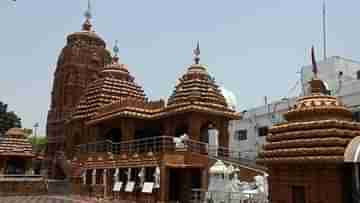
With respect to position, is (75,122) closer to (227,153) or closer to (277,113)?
(227,153)

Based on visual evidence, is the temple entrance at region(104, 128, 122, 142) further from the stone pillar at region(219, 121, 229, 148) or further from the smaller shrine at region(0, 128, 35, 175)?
the smaller shrine at region(0, 128, 35, 175)

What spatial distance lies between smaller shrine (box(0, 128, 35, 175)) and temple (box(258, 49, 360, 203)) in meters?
31.4

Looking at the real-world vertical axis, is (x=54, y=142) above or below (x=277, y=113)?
below

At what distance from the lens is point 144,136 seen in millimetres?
29922

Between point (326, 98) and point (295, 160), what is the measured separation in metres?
2.27

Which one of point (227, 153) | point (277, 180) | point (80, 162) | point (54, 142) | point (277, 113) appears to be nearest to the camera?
point (277, 180)

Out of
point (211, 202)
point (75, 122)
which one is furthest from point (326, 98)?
point (75, 122)

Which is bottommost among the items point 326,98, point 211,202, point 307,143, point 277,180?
point 211,202

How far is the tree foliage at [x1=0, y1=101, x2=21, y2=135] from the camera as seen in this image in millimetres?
55656

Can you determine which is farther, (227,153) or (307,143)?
(227,153)

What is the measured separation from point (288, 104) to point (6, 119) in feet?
129

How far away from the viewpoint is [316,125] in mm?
11680

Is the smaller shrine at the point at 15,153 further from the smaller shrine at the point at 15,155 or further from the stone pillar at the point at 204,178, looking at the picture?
the stone pillar at the point at 204,178

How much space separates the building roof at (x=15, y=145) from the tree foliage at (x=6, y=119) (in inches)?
700
